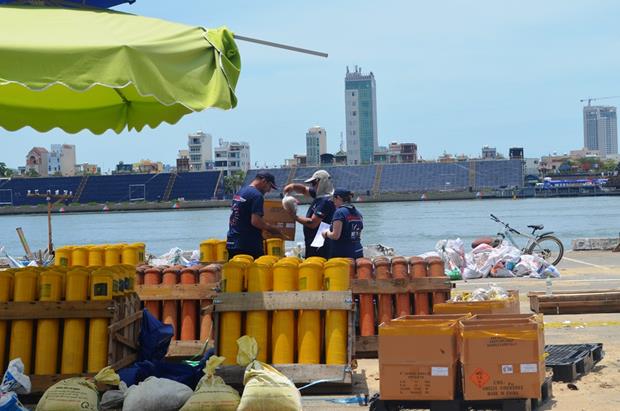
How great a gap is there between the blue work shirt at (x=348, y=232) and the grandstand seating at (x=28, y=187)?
148 m

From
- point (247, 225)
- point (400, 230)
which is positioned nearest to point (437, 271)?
point (247, 225)

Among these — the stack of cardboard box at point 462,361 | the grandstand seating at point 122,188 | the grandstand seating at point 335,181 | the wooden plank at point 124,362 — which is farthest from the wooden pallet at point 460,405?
the grandstand seating at point 122,188

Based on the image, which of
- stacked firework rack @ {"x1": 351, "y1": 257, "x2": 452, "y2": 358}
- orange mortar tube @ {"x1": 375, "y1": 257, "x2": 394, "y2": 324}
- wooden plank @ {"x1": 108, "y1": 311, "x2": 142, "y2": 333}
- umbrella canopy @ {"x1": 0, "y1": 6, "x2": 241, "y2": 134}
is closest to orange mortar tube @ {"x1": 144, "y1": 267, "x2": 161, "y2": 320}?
wooden plank @ {"x1": 108, "y1": 311, "x2": 142, "y2": 333}

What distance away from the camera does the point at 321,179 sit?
10.3 meters

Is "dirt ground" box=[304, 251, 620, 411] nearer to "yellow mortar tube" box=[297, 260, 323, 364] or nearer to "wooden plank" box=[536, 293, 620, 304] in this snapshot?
"wooden plank" box=[536, 293, 620, 304]

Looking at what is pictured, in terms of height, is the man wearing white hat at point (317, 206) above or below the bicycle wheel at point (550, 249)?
above

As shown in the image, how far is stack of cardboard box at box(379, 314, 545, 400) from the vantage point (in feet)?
21.1

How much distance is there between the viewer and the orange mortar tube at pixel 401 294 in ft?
30.8

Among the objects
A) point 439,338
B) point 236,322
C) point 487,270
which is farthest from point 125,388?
point 487,270

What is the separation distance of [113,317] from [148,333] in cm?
74

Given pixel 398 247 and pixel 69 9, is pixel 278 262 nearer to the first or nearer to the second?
pixel 69 9

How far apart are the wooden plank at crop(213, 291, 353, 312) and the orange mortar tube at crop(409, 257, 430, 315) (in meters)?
1.77

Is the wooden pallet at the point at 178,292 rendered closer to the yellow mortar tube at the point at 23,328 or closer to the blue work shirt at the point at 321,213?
the blue work shirt at the point at 321,213

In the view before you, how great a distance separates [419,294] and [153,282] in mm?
2630
